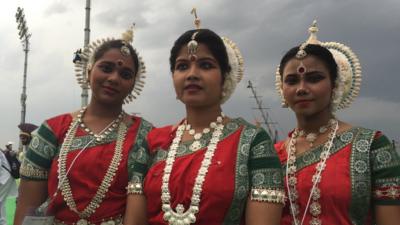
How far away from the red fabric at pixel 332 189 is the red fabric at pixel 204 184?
580 millimetres

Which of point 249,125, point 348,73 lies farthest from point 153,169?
point 348,73

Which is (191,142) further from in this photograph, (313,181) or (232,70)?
(313,181)

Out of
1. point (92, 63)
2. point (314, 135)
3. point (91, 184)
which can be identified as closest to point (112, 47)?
point (92, 63)

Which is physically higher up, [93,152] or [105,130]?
[105,130]

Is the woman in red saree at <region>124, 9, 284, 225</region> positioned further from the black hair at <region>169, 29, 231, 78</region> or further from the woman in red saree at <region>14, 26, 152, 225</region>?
the woman in red saree at <region>14, 26, 152, 225</region>

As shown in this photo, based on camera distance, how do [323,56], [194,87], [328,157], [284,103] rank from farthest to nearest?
1. [284,103]
2. [323,56]
3. [328,157]
4. [194,87]

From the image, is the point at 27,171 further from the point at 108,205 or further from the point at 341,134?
the point at 341,134

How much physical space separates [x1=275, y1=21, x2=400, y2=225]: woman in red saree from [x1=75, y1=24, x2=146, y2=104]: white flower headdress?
114 centimetres

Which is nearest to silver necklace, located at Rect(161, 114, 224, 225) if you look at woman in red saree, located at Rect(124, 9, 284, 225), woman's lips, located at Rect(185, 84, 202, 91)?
woman in red saree, located at Rect(124, 9, 284, 225)

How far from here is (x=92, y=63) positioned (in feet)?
11.8

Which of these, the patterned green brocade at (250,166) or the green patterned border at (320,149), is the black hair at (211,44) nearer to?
the patterned green brocade at (250,166)

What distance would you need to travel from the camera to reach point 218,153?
8.87 ft

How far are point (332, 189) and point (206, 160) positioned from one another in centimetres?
80

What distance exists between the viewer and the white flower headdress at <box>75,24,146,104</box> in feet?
12.0
